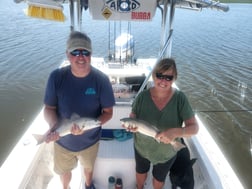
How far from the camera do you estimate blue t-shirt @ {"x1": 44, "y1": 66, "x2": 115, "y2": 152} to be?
8.32ft

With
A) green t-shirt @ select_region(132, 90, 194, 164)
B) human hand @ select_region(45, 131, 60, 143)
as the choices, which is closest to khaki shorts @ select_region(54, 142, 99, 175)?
human hand @ select_region(45, 131, 60, 143)

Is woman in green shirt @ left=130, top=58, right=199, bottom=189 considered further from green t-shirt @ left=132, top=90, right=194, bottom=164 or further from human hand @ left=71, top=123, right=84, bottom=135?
human hand @ left=71, top=123, right=84, bottom=135

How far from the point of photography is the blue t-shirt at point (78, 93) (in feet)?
8.32

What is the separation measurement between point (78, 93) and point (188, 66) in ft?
32.1

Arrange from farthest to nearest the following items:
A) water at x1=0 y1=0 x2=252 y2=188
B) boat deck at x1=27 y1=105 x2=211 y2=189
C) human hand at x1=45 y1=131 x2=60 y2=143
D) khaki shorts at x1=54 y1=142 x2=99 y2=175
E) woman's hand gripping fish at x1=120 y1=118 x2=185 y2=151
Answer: water at x1=0 y1=0 x2=252 y2=188, boat deck at x1=27 y1=105 x2=211 y2=189, khaki shorts at x1=54 y1=142 x2=99 y2=175, human hand at x1=45 y1=131 x2=60 y2=143, woman's hand gripping fish at x1=120 y1=118 x2=185 y2=151

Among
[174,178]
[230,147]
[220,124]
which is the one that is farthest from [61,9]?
[220,124]

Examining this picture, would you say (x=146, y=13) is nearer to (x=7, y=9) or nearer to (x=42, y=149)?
(x=42, y=149)

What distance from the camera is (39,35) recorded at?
1403 cm

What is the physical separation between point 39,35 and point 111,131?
1135cm

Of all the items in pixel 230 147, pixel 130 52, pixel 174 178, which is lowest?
pixel 230 147

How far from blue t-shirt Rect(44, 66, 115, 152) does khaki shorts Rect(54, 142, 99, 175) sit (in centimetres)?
40

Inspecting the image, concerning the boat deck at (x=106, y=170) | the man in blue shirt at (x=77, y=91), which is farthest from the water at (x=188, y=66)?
the man in blue shirt at (x=77, y=91)

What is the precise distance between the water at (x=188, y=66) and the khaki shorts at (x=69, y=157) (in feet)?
13.0

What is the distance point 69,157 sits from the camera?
288 centimetres
